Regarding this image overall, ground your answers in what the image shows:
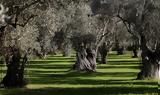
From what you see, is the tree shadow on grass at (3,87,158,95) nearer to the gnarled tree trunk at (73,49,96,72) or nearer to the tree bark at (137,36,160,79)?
the tree bark at (137,36,160,79)

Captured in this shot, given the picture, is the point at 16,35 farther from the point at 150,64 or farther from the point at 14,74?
the point at 150,64

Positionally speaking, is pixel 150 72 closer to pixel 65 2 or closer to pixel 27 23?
pixel 27 23

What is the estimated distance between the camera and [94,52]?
60312 millimetres

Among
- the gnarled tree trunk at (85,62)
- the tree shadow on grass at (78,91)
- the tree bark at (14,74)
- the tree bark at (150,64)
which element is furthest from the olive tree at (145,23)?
the gnarled tree trunk at (85,62)

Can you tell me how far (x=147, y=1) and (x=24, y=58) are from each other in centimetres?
952

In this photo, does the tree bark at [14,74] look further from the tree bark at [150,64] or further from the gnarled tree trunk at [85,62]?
the gnarled tree trunk at [85,62]

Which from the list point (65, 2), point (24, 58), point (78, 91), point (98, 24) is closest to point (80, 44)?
point (98, 24)

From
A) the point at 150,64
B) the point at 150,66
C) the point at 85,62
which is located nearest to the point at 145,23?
the point at 150,64

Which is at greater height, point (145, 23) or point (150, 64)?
point (145, 23)

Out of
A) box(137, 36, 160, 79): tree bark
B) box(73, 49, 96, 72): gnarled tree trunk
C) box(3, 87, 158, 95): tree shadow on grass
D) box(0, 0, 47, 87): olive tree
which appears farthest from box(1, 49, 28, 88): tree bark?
box(73, 49, 96, 72): gnarled tree trunk

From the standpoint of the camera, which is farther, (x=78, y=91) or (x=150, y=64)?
(x=150, y=64)

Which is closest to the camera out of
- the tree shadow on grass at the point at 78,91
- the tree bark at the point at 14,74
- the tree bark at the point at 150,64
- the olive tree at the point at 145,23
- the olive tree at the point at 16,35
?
the olive tree at the point at 16,35

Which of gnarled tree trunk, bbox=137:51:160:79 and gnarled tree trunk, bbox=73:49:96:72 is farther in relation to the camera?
gnarled tree trunk, bbox=73:49:96:72

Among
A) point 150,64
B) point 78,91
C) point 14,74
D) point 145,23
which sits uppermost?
point 145,23
